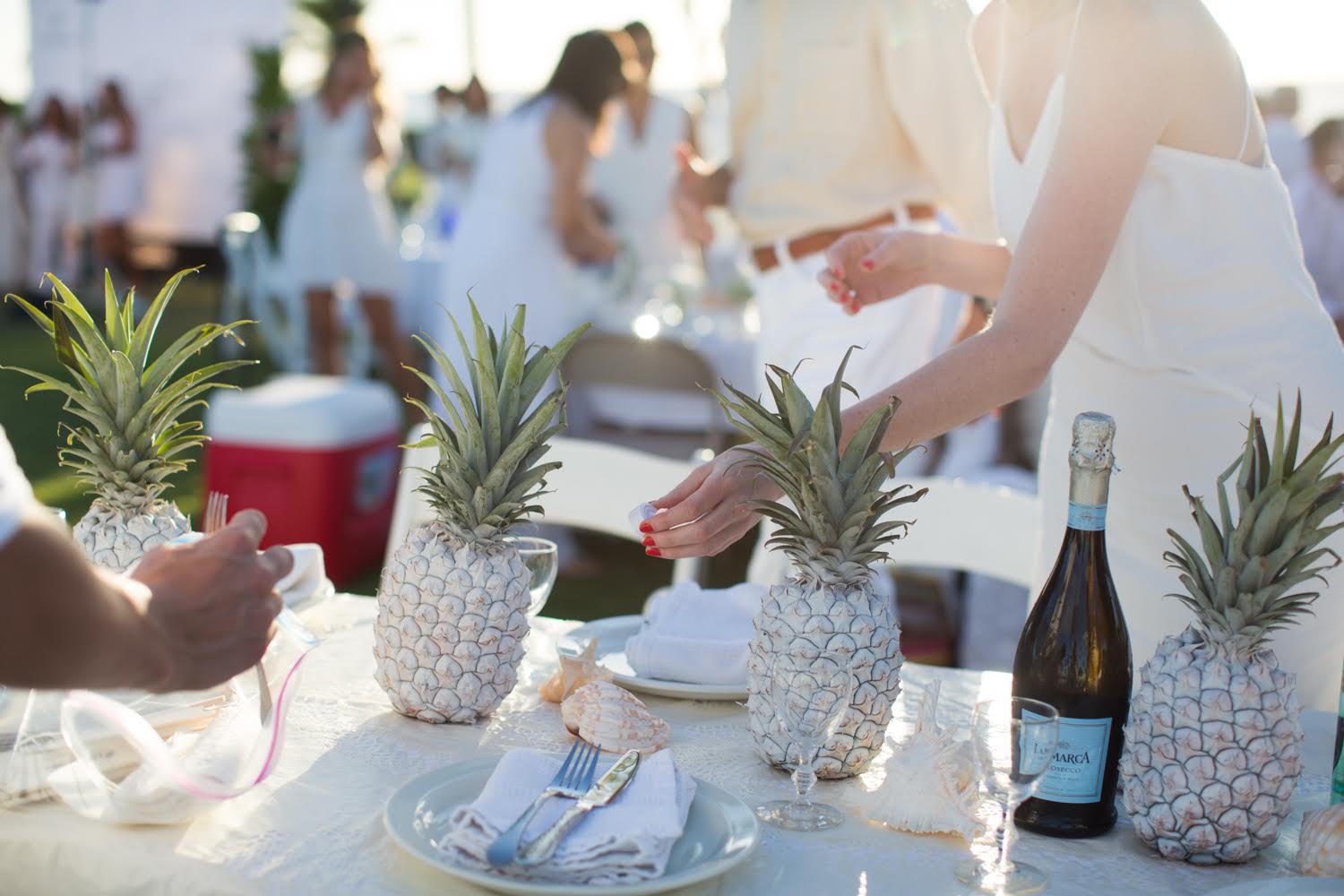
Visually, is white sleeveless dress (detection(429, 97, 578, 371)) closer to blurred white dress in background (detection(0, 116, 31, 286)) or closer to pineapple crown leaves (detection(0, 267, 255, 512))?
pineapple crown leaves (detection(0, 267, 255, 512))

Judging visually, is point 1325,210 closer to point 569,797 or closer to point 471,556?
point 471,556

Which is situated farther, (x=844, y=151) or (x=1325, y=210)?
(x=1325, y=210)

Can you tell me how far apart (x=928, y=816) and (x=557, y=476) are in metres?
1.36

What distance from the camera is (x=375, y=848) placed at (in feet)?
3.90

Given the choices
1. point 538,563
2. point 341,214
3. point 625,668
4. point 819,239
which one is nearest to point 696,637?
point 625,668

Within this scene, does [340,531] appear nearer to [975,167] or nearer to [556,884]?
[975,167]

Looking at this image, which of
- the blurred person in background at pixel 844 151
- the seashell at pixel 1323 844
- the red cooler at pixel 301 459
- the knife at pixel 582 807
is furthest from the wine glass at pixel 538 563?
the red cooler at pixel 301 459

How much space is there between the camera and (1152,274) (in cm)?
179

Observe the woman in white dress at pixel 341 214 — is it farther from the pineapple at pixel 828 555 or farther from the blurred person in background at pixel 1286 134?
the pineapple at pixel 828 555

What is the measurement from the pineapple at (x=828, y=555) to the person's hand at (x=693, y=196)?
1.93 meters

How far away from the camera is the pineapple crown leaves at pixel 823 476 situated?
50.5 inches

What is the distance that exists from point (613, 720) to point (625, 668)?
29 cm

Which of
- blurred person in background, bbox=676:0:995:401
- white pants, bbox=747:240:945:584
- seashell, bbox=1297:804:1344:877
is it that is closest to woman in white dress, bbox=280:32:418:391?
blurred person in background, bbox=676:0:995:401

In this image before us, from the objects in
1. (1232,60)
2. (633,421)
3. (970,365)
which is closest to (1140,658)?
(970,365)
